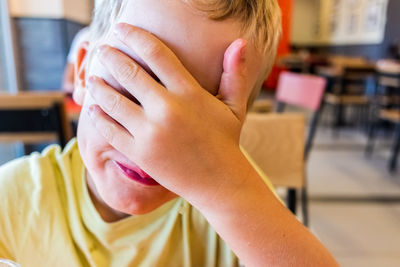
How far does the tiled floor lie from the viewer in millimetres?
1655

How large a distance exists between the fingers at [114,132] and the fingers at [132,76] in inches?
1.5

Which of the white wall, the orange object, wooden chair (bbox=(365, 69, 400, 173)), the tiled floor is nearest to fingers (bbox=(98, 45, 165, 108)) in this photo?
the orange object

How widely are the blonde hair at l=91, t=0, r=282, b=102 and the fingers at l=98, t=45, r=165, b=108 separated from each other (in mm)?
92

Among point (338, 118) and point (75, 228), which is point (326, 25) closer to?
point (338, 118)

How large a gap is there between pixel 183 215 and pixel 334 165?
2570 millimetres

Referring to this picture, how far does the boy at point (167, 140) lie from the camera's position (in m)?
0.33

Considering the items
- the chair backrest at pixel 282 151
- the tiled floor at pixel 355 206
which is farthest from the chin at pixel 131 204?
the tiled floor at pixel 355 206

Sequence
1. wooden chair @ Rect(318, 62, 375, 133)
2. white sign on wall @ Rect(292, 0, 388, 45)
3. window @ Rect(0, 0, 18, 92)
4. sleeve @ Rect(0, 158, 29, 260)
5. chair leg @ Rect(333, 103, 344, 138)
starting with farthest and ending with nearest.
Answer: white sign on wall @ Rect(292, 0, 388, 45), chair leg @ Rect(333, 103, 344, 138), wooden chair @ Rect(318, 62, 375, 133), window @ Rect(0, 0, 18, 92), sleeve @ Rect(0, 158, 29, 260)

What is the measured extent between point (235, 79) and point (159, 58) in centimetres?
8

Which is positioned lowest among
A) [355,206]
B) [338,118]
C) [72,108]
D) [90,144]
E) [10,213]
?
[338,118]

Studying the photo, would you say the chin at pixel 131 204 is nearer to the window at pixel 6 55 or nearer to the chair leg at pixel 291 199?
the chair leg at pixel 291 199

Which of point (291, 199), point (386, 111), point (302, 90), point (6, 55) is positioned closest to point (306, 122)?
point (302, 90)

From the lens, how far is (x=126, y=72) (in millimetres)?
337

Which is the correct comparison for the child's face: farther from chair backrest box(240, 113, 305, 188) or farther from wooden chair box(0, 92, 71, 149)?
wooden chair box(0, 92, 71, 149)
